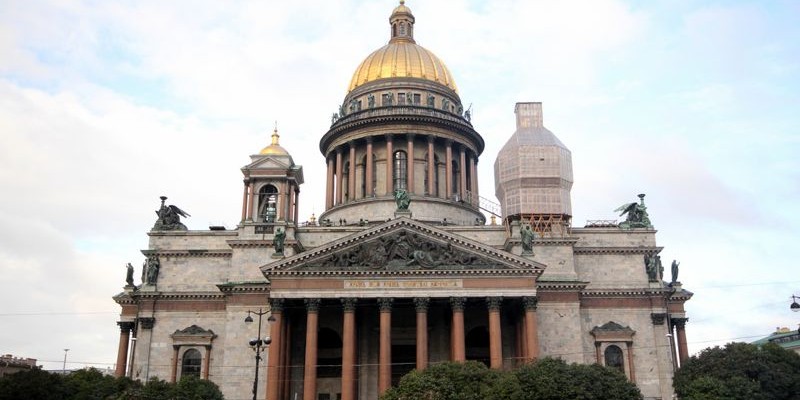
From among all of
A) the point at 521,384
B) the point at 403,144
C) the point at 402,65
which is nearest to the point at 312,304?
the point at 521,384

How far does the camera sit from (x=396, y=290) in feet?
146

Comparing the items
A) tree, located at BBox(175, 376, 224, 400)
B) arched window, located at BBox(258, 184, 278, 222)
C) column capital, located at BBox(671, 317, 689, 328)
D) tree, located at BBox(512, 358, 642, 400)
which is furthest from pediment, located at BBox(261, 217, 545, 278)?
column capital, located at BBox(671, 317, 689, 328)

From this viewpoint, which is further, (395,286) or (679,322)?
(679,322)

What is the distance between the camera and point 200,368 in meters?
49.0

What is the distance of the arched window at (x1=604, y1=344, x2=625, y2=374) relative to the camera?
4822 cm

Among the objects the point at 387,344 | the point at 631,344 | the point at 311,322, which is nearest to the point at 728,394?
the point at 631,344

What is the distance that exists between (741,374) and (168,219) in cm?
3800

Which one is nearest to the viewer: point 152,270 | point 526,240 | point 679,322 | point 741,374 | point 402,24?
point 741,374

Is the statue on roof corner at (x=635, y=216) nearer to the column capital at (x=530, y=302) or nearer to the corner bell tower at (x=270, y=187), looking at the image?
the column capital at (x=530, y=302)

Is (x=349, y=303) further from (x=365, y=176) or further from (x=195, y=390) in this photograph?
(x=365, y=176)

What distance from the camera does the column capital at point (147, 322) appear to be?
4997 cm

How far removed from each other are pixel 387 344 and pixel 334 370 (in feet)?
21.6

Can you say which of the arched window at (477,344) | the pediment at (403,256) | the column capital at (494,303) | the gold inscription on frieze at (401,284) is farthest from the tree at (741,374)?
the gold inscription on frieze at (401,284)

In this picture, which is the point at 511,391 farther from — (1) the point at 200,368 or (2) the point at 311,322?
(1) the point at 200,368
